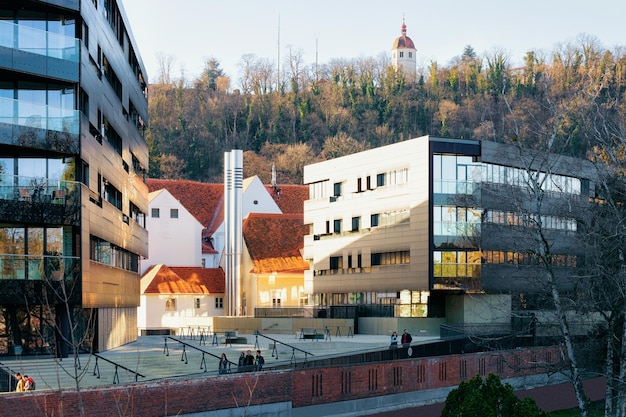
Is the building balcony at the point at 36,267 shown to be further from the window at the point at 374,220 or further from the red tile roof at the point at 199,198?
the red tile roof at the point at 199,198

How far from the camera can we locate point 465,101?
140m

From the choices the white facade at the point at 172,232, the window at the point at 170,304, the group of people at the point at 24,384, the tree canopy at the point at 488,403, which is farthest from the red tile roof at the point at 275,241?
the tree canopy at the point at 488,403

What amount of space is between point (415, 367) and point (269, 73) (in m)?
114

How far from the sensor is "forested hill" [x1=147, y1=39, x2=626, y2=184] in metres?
126

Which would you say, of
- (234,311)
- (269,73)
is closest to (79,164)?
(234,311)

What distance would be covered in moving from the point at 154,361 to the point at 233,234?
34954 mm

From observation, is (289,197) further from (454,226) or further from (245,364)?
(245,364)

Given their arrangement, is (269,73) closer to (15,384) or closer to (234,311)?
(234,311)

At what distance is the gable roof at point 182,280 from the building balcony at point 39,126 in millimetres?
40564

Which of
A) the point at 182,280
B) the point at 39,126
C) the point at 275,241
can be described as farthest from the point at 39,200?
the point at 275,241

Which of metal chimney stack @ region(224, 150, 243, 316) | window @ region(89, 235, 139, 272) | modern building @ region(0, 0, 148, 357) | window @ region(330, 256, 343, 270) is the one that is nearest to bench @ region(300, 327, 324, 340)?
window @ region(89, 235, 139, 272)

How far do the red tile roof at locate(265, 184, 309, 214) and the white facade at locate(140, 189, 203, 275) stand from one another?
13850 millimetres

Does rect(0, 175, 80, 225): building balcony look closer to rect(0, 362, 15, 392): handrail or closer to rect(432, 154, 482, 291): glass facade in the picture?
rect(0, 362, 15, 392): handrail

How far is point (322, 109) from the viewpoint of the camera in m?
140
